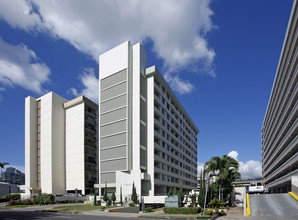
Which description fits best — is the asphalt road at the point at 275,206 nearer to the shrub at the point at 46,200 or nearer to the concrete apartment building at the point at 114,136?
the concrete apartment building at the point at 114,136

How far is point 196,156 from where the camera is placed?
113m

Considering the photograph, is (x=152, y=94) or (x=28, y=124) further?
(x=28, y=124)

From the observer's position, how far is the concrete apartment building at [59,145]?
70.8 meters

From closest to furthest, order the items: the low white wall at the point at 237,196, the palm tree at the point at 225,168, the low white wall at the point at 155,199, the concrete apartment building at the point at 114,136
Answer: the low white wall at the point at 237,196, the palm tree at the point at 225,168, the low white wall at the point at 155,199, the concrete apartment building at the point at 114,136

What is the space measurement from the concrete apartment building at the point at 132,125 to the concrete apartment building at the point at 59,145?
15030mm

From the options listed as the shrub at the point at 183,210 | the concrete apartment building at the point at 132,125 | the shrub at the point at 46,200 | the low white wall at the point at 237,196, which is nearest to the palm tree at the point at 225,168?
the low white wall at the point at 237,196

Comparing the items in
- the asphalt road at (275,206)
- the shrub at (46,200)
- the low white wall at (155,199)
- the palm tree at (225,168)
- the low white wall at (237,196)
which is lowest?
the shrub at (46,200)

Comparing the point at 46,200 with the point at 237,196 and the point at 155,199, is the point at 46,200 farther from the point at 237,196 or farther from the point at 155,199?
the point at 237,196

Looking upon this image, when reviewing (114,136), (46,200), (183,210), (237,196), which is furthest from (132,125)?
(183,210)

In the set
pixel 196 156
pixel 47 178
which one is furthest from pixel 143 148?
pixel 196 156

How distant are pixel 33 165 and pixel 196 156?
6685 centimetres

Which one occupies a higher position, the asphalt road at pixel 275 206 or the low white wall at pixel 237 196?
the asphalt road at pixel 275 206

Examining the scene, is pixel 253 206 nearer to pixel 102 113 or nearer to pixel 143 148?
pixel 143 148

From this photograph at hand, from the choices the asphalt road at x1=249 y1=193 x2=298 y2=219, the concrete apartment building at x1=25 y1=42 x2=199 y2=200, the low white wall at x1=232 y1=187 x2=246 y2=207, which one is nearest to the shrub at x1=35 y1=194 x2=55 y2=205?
the concrete apartment building at x1=25 y1=42 x2=199 y2=200
